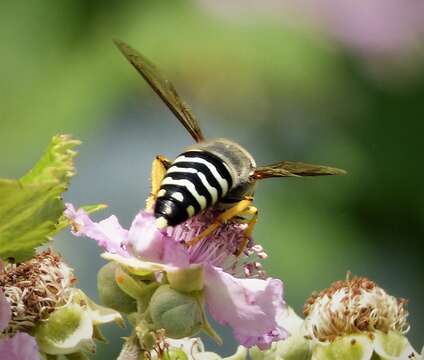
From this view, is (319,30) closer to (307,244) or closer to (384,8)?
(384,8)

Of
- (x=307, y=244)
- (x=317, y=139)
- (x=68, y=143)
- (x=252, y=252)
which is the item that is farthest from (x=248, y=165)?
(x=317, y=139)

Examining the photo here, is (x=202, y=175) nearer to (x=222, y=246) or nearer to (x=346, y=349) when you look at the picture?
(x=222, y=246)

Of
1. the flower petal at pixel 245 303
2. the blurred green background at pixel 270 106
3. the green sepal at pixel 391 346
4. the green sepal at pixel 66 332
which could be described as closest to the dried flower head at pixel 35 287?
the green sepal at pixel 66 332

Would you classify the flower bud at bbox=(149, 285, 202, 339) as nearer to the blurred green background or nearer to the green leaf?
the green leaf

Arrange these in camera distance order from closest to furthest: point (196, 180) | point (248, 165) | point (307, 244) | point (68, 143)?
1. point (68, 143)
2. point (196, 180)
3. point (248, 165)
4. point (307, 244)

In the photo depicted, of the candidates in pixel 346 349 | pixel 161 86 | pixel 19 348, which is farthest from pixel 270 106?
pixel 19 348
